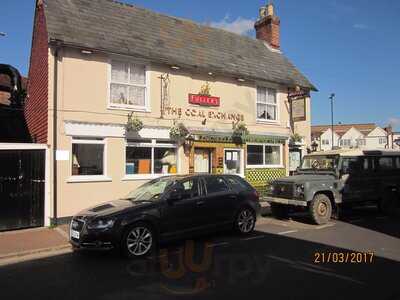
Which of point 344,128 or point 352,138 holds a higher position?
point 344,128

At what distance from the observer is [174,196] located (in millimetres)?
8812

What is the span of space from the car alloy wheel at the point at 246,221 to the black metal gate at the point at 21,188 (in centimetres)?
590

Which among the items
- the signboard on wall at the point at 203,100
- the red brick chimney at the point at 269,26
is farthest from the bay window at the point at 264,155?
the red brick chimney at the point at 269,26

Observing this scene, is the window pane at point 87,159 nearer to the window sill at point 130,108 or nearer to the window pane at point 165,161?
the window sill at point 130,108

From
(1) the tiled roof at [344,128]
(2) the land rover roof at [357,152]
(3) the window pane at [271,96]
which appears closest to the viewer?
(2) the land rover roof at [357,152]

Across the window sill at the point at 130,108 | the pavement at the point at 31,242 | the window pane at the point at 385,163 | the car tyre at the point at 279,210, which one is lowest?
the pavement at the point at 31,242

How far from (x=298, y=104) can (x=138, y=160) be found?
812 cm

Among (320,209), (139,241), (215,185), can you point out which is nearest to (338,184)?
(320,209)

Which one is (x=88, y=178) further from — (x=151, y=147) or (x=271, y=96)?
(x=271, y=96)

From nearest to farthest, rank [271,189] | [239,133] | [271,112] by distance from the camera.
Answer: [271,189], [239,133], [271,112]

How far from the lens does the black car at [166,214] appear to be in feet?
26.0

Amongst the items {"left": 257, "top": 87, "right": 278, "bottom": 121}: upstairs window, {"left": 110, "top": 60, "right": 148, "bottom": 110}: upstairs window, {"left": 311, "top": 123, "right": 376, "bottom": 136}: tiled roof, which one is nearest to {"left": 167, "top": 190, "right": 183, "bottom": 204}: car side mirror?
{"left": 110, "top": 60, "right": 148, "bottom": 110}: upstairs window

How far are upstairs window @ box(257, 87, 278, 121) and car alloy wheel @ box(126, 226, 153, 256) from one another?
432 inches

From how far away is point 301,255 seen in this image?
806cm
